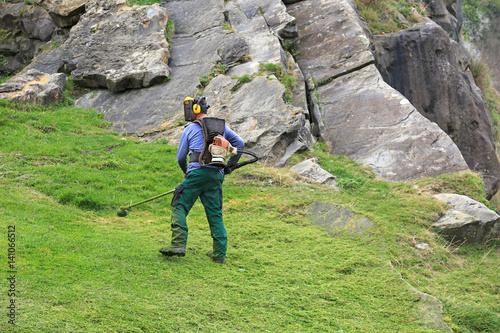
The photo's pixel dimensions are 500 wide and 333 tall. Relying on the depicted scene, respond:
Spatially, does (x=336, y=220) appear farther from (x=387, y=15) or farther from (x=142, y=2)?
(x=387, y=15)

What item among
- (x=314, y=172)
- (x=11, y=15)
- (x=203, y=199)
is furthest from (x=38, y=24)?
(x=203, y=199)

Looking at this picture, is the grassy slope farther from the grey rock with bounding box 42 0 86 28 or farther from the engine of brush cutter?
the grey rock with bounding box 42 0 86 28

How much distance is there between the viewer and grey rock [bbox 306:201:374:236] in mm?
7660

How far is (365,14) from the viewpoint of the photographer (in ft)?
57.4

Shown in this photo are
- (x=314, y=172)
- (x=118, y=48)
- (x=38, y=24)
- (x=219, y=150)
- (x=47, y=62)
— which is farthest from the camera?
(x=38, y=24)

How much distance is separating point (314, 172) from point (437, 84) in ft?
25.7

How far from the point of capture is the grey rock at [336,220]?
7.66 m

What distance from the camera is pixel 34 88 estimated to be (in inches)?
511

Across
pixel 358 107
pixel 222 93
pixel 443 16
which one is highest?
pixel 222 93

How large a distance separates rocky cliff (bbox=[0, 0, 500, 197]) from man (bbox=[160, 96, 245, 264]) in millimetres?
4965

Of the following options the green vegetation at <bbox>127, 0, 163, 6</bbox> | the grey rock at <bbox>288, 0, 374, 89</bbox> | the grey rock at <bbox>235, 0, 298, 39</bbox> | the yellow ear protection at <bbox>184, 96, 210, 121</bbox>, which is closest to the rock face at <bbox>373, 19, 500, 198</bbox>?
the grey rock at <bbox>288, 0, 374, 89</bbox>

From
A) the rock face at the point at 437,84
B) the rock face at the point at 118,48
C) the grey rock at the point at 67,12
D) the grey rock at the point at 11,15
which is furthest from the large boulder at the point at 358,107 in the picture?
the grey rock at the point at 11,15

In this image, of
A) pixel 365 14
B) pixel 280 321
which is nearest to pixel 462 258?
pixel 280 321

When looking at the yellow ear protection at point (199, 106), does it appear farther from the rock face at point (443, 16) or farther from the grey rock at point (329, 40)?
the rock face at point (443, 16)
